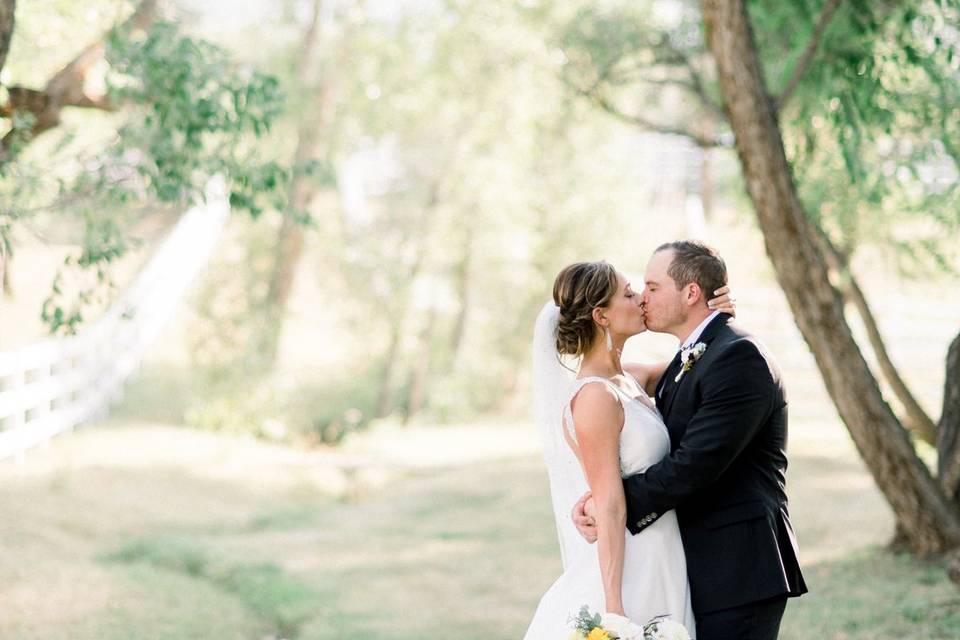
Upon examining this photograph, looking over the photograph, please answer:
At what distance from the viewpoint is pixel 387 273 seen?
20.1m

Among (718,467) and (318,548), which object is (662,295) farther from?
(318,548)

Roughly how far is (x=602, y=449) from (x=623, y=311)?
1.49ft

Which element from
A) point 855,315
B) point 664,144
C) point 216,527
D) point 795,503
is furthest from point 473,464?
point 664,144

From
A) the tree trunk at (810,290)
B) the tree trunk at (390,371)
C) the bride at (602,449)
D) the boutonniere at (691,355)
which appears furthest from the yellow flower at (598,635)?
the tree trunk at (390,371)

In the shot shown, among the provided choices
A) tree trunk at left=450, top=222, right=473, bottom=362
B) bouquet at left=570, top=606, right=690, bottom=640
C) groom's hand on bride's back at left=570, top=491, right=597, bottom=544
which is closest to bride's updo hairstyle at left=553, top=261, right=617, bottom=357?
groom's hand on bride's back at left=570, top=491, right=597, bottom=544

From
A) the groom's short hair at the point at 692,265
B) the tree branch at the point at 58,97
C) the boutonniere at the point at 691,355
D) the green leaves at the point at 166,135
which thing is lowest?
the boutonniere at the point at 691,355

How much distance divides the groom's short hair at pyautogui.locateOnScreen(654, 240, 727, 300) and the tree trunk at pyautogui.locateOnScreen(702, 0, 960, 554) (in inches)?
132

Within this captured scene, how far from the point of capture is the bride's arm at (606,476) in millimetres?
3432

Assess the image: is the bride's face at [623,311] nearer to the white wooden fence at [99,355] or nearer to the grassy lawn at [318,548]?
the grassy lawn at [318,548]

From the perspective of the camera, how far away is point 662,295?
361 centimetres

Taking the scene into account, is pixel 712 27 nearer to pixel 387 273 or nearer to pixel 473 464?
pixel 473 464

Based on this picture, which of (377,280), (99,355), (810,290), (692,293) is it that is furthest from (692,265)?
(377,280)

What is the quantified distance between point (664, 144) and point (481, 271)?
12.9 metres

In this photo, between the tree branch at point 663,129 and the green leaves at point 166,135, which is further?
the tree branch at point 663,129
